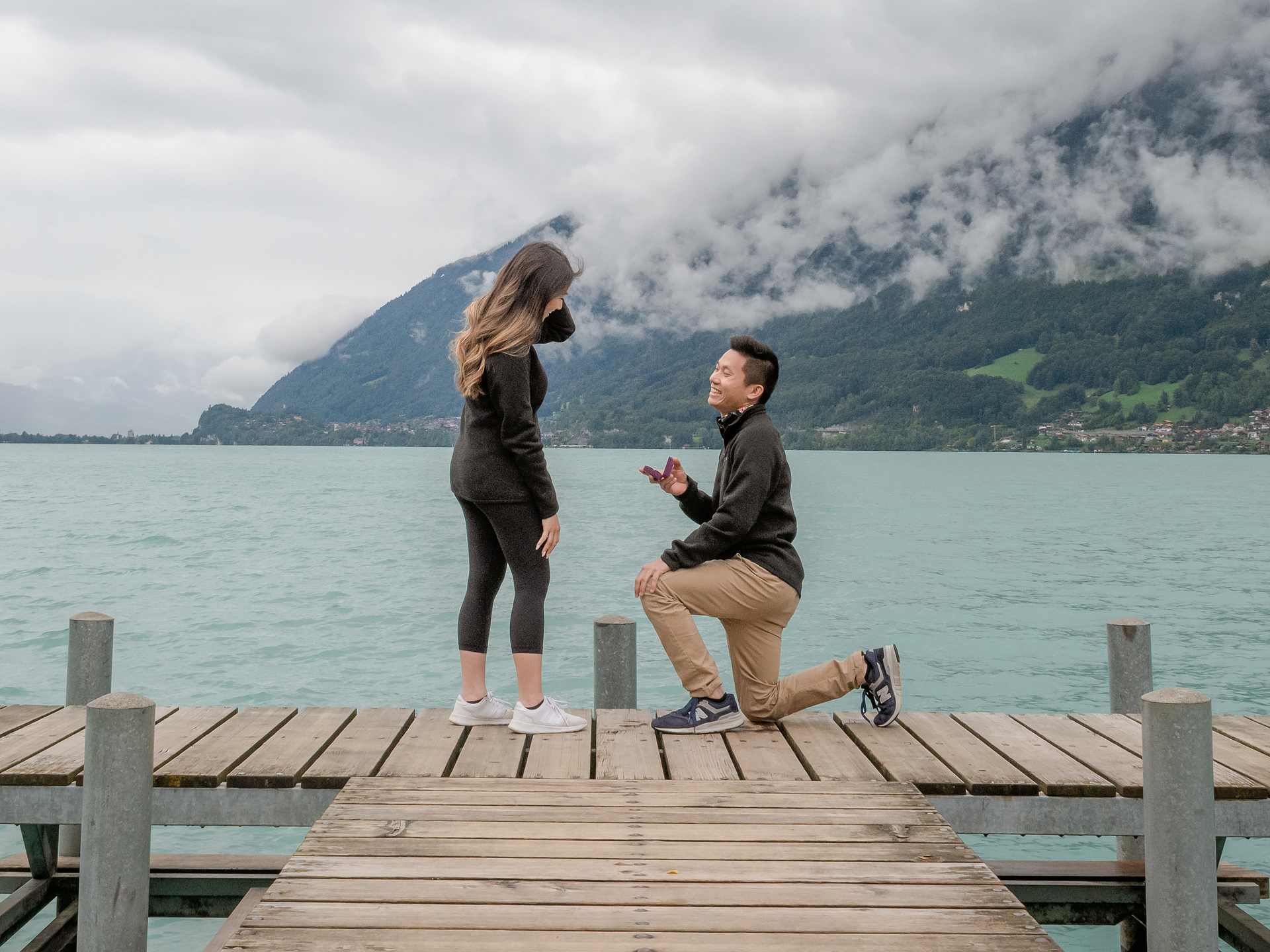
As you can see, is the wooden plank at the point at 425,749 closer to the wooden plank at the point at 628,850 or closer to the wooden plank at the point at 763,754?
the wooden plank at the point at 628,850

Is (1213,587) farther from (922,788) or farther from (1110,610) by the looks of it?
(922,788)

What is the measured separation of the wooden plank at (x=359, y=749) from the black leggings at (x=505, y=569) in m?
0.62

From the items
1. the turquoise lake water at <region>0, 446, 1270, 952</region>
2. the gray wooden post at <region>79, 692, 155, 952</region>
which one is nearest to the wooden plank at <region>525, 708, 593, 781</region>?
the gray wooden post at <region>79, 692, 155, 952</region>

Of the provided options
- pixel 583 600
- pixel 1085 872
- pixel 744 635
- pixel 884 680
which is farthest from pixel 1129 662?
pixel 583 600

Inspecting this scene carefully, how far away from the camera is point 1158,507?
243 ft

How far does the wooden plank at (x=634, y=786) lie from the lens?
4898 mm

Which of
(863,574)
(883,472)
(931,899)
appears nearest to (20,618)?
(863,574)

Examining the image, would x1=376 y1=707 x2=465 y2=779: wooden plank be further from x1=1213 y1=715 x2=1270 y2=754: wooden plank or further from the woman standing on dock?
x1=1213 y1=715 x2=1270 y2=754: wooden plank

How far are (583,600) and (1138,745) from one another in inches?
1048

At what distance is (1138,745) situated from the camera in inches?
235

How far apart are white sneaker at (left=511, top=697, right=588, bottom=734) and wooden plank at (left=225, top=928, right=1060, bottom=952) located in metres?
2.44

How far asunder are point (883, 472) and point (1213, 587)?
104 m

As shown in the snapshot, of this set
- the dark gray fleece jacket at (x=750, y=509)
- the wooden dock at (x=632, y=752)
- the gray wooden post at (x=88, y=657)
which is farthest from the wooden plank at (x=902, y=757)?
the gray wooden post at (x=88, y=657)

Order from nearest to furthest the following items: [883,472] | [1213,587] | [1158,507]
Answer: [1213,587] < [1158,507] < [883,472]
